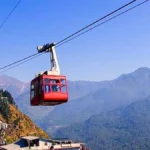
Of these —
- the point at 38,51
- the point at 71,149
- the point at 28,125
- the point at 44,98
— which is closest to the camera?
the point at 38,51

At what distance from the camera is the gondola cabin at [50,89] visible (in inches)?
927

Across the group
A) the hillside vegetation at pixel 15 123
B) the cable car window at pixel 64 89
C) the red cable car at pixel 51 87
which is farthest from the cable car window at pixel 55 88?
the hillside vegetation at pixel 15 123

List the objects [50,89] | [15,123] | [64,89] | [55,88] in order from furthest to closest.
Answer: [15,123] < [64,89] < [55,88] < [50,89]

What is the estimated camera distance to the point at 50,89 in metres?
23.8

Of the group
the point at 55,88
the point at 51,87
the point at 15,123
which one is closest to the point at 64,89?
the point at 55,88

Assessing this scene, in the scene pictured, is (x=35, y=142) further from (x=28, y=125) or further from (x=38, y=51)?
(x=28, y=125)

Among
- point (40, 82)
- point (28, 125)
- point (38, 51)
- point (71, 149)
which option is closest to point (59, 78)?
point (40, 82)

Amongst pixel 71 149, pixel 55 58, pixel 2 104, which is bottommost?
pixel 71 149

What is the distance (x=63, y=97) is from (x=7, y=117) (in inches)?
4799

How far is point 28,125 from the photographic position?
500 feet

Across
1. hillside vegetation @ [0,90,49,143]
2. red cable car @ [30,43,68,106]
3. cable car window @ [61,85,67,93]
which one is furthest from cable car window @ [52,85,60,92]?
hillside vegetation @ [0,90,49,143]

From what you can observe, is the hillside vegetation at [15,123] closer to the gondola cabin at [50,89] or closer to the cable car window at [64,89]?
the gondola cabin at [50,89]

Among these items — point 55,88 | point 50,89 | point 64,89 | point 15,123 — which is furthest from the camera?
point 15,123

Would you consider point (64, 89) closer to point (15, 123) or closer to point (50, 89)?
point (50, 89)
